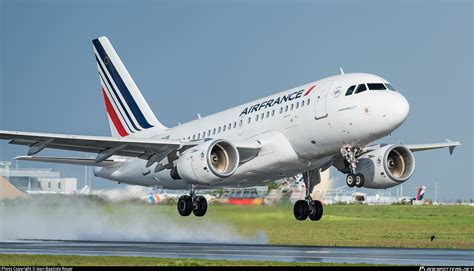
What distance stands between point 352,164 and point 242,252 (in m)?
5.56

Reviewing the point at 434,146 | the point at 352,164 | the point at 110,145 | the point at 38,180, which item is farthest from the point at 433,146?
the point at 38,180

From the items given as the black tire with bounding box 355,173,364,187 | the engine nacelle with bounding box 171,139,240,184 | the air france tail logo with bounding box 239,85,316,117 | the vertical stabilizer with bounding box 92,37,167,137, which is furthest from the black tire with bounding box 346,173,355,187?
the vertical stabilizer with bounding box 92,37,167,137

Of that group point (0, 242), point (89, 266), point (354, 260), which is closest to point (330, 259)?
point (354, 260)

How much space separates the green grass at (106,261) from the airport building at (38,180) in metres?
16.3

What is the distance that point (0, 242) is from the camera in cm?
4756

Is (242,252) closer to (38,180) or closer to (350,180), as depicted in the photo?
(350,180)

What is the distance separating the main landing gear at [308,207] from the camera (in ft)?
146

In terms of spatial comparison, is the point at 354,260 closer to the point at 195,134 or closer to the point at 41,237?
the point at 195,134

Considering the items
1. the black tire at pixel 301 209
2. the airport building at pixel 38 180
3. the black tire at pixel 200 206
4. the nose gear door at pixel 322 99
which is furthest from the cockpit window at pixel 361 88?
the airport building at pixel 38 180

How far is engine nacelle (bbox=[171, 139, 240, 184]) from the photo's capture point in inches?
1619

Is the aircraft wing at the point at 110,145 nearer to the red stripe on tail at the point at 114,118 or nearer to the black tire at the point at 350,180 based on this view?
the black tire at the point at 350,180

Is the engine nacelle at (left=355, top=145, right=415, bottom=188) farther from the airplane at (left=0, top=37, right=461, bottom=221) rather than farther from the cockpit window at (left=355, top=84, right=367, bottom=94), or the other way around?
the cockpit window at (left=355, top=84, right=367, bottom=94)

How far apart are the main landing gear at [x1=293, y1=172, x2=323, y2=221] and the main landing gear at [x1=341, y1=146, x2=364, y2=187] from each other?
4.63 metres

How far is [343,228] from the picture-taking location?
64812mm
